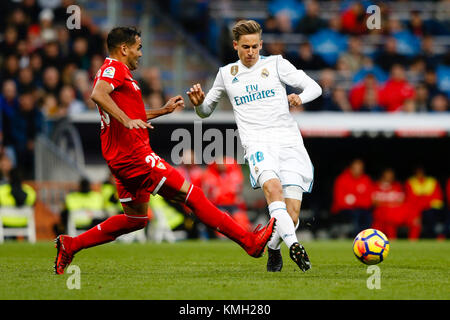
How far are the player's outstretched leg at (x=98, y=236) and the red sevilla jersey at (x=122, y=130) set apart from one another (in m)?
0.66

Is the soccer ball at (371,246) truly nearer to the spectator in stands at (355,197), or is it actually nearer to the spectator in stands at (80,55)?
the spectator in stands at (355,197)

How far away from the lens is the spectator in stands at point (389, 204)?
1897 cm

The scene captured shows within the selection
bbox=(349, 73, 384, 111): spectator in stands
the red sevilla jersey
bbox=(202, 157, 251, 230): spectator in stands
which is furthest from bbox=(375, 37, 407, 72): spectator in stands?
the red sevilla jersey

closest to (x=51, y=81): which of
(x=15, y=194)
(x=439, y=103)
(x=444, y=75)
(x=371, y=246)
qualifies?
(x=15, y=194)

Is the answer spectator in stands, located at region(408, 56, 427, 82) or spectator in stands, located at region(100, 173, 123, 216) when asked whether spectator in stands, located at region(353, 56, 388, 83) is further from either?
spectator in stands, located at region(100, 173, 123, 216)

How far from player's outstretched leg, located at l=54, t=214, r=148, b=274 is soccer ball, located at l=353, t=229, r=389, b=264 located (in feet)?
7.07

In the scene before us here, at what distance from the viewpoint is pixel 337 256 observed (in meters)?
11.2

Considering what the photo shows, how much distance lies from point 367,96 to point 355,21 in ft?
11.8

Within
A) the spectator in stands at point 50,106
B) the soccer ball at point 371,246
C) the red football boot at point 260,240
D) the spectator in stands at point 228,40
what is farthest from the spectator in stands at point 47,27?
the red football boot at point 260,240

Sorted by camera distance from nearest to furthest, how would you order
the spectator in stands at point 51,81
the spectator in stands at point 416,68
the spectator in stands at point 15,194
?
the spectator in stands at point 15,194 → the spectator in stands at point 51,81 → the spectator in stands at point 416,68

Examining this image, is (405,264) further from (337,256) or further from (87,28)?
(87,28)

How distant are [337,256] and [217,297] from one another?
5.15m
